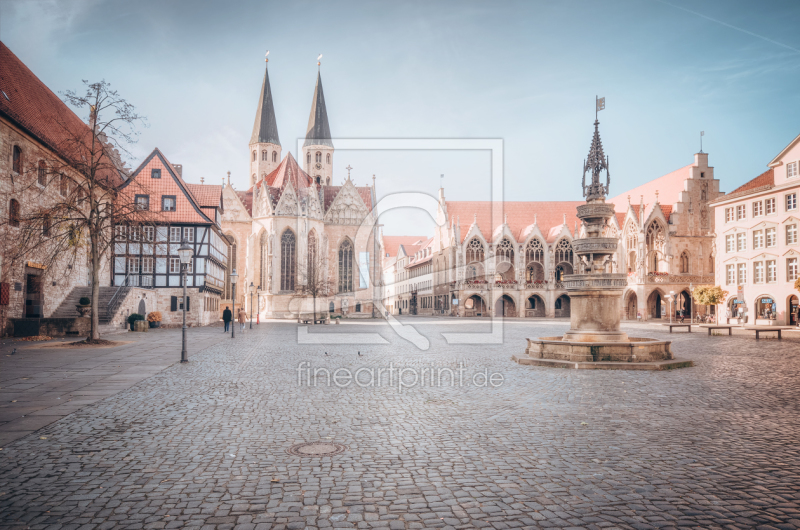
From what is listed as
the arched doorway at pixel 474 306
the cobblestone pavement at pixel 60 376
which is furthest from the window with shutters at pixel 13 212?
the arched doorway at pixel 474 306

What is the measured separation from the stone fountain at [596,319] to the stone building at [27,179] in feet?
55.7

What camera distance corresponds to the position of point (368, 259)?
62750 mm

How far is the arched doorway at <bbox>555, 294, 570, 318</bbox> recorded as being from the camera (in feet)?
211

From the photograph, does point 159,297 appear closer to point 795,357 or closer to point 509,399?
point 509,399

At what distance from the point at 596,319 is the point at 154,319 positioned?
25642mm

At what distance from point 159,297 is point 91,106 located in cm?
1604

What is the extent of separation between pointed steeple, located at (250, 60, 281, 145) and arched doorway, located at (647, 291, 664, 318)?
48602mm

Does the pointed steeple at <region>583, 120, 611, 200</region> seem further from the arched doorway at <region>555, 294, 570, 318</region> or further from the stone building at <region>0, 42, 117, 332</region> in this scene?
the arched doorway at <region>555, 294, 570, 318</region>

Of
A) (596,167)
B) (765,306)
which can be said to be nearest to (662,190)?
(765,306)

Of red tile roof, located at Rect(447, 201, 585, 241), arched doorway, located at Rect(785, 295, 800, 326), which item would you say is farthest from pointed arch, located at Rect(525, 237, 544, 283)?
arched doorway, located at Rect(785, 295, 800, 326)

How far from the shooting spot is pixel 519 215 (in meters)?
72.2

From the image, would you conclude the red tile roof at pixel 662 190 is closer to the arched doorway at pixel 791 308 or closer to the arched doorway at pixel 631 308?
the arched doorway at pixel 631 308

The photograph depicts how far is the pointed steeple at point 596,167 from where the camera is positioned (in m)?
15.7

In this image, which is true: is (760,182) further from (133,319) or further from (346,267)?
(133,319)
